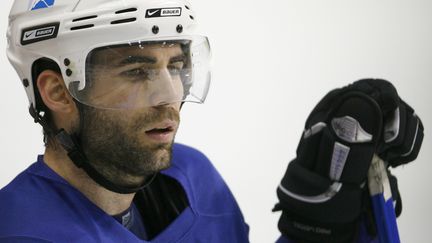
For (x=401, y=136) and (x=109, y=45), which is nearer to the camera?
(x=109, y=45)

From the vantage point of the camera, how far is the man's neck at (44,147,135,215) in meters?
0.99

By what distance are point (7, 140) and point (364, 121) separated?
0.82 m

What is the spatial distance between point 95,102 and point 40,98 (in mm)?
122

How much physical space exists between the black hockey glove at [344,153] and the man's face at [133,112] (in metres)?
0.31

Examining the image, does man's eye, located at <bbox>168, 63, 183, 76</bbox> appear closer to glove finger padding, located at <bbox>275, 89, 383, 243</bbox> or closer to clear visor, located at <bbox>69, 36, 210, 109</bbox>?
clear visor, located at <bbox>69, 36, 210, 109</bbox>

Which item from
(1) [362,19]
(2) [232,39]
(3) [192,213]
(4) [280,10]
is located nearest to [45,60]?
(3) [192,213]

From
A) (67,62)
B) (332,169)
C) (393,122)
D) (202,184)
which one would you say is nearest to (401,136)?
(393,122)

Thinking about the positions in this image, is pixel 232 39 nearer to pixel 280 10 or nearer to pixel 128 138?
pixel 280 10

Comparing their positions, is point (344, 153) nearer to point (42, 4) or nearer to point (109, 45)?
point (109, 45)

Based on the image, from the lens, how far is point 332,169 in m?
1.12

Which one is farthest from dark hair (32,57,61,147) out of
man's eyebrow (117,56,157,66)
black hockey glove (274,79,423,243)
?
black hockey glove (274,79,423,243)

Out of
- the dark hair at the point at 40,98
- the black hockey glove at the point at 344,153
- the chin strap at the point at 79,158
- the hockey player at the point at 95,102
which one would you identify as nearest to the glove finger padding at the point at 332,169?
the black hockey glove at the point at 344,153

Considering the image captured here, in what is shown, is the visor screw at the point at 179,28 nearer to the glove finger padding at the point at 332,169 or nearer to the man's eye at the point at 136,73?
the man's eye at the point at 136,73

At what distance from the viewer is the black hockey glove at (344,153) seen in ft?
3.60
